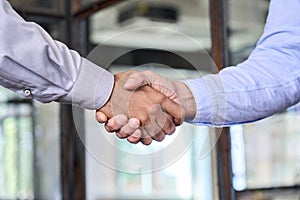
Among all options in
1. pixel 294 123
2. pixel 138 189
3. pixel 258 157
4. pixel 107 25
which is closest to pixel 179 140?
pixel 294 123

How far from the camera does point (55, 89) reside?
3.16 ft

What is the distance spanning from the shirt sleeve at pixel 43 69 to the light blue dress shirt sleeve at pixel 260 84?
16 cm

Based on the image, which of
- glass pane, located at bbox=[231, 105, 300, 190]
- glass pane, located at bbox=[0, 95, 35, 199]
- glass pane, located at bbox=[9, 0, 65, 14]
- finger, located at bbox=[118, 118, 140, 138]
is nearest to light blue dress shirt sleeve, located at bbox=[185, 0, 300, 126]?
finger, located at bbox=[118, 118, 140, 138]

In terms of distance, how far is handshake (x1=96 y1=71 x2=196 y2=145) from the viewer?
39.1 inches

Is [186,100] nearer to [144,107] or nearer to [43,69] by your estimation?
[144,107]

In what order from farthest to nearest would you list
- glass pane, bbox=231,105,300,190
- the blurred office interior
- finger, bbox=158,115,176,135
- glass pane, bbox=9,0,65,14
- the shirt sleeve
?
glass pane, bbox=231,105,300,190 < glass pane, bbox=9,0,65,14 < the blurred office interior < finger, bbox=158,115,176,135 < the shirt sleeve

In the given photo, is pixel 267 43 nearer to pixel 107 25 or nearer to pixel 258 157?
pixel 107 25

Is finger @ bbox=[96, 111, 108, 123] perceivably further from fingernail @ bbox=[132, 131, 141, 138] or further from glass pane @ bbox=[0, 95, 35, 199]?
glass pane @ bbox=[0, 95, 35, 199]

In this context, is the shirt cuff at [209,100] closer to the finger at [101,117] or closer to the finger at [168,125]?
the finger at [168,125]

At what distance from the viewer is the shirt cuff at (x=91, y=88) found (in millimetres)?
982

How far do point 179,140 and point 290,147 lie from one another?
405cm

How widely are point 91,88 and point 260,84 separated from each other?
0.91 feet

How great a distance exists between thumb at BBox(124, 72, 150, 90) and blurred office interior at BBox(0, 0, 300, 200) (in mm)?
127

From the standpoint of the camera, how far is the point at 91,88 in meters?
0.99
